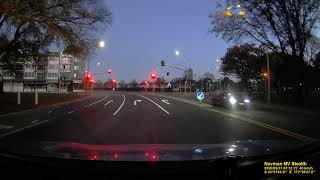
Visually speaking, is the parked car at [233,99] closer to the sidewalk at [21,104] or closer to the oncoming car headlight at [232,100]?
the oncoming car headlight at [232,100]

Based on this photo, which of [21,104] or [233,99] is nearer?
[233,99]

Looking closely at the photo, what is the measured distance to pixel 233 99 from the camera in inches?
1754

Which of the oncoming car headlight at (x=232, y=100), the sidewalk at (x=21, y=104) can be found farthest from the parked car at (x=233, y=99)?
the sidewalk at (x=21, y=104)

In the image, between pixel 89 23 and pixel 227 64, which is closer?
pixel 89 23

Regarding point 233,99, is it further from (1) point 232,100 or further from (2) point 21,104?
(2) point 21,104

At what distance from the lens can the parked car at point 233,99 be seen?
1734 inches

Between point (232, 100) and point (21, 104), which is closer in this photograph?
point (232, 100)

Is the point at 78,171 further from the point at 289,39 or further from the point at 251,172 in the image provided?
the point at 289,39

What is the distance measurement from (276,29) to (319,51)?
21736mm

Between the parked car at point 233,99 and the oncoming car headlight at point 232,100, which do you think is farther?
the oncoming car headlight at point 232,100

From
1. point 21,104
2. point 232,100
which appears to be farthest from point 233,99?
point 21,104

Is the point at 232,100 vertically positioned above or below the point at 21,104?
above

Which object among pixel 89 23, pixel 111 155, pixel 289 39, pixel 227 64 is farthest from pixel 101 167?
pixel 227 64

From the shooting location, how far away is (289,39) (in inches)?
2271
